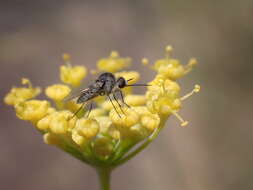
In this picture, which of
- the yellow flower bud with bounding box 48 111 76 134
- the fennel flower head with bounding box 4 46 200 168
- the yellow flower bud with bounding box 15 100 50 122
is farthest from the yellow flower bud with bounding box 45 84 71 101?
the yellow flower bud with bounding box 48 111 76 134

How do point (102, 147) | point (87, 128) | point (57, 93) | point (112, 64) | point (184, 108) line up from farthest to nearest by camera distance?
1. point (184, 108)
2. point (112, 64)
3. point (57, 93)
4. point (102, 147)
5. point (87, 128)

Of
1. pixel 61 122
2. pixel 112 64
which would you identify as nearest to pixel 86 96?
pixel 61 122

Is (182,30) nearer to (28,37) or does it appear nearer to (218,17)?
(218,17)

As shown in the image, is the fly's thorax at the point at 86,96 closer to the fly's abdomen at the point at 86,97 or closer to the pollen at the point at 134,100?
the fly's abdomen at the point at 86,97

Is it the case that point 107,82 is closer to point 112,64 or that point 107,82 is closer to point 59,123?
point 59,123

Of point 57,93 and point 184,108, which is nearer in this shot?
point 57,93

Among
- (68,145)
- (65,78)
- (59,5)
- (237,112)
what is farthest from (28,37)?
(68,145)
